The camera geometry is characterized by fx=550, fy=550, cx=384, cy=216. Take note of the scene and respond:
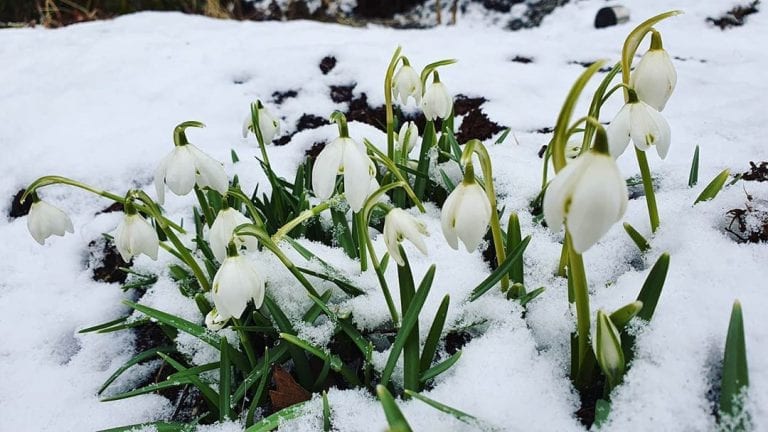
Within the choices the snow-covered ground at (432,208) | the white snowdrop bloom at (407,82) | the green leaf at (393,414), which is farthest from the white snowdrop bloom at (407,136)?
the green leaf at (393,414)

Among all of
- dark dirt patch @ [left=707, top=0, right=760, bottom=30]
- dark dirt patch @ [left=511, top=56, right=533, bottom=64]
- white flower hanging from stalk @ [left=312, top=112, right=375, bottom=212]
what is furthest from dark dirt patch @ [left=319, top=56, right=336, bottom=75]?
dark dirt patch @ [left=707, top=0, right=760, bottom=30]

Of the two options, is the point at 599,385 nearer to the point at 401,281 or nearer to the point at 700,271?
the point at 700,271

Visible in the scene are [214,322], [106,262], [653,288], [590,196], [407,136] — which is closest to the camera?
[590,196]

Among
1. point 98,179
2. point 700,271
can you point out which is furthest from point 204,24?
point 700,271

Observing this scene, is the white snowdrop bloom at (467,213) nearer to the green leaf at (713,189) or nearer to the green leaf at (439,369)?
the green leaf at (439,369)

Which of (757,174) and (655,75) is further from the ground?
(655,75)

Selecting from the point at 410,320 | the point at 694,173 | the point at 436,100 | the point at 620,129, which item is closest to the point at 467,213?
the point at 410,320

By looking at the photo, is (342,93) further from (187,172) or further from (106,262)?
(187,172)
